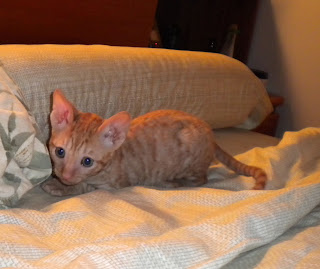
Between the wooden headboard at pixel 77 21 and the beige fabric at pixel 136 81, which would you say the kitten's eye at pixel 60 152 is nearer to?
the beige fabric at pixel 136 81

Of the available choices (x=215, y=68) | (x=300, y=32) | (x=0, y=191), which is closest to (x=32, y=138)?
(x=0, y=191)

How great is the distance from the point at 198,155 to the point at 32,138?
0.60 m

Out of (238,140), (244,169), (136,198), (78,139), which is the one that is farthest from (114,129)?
(238,140)

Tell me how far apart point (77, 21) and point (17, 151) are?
110cm

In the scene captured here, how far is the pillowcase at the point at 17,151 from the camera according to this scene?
1104mm

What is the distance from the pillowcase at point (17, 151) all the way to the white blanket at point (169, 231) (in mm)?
90

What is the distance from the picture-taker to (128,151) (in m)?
1.45

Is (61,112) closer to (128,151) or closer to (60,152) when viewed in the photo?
(60,152)

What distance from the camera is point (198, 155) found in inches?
60.0

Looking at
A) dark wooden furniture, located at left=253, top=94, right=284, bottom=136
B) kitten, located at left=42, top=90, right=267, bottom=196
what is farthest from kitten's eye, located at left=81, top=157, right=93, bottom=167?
dark wooden furniture, located at left=253, top=94, right=284, bottom=136

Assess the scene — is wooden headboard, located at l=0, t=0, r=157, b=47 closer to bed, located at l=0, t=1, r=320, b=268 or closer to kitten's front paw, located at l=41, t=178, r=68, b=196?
bed, located at l=0, t=1, r=320, b=268

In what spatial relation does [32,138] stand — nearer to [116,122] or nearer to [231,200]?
[116,122]

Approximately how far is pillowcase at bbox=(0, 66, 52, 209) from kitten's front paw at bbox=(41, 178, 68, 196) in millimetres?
69

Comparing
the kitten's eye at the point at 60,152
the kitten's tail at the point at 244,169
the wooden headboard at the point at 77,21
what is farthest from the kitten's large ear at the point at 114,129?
the wooden headboard at the point at 77,21
